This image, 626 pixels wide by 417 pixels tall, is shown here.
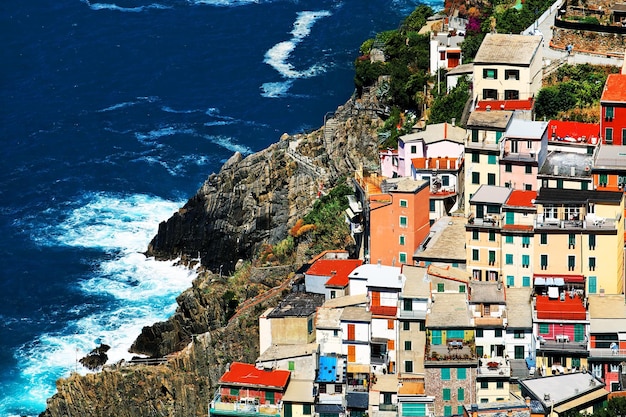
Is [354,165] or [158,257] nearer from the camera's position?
[354,165]

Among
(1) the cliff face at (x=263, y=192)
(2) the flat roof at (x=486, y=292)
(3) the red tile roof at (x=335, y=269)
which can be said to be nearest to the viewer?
(2) the flat roof at (x=486, y=292)

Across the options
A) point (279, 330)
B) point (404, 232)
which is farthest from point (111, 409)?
point (404, 232)

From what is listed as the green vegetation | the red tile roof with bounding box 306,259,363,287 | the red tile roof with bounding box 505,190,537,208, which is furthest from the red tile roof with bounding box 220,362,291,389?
the green vegetation

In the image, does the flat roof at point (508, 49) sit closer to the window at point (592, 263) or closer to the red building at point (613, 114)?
the red building at point (613, 114)

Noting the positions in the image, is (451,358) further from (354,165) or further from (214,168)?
(214,168)

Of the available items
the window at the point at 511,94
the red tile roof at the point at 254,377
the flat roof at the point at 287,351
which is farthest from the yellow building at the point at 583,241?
the red tile roof at the point at 254,377

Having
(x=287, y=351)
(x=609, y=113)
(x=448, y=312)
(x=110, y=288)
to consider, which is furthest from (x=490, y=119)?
(x=110, y=288)

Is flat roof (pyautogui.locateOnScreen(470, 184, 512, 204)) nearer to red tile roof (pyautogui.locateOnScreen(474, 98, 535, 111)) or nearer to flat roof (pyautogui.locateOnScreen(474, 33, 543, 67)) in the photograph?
red tile roof (pyautogui.locateOnScreen(474, 98, 535, 111))
